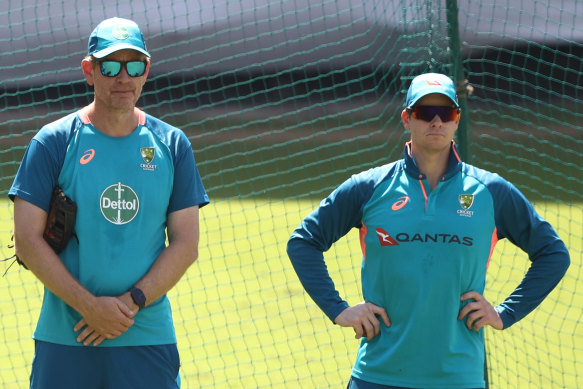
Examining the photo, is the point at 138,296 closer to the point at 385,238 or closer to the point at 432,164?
the point at 385,238

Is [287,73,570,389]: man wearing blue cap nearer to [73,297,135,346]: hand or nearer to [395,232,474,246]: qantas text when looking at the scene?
[395,232,474,246]: qantas text

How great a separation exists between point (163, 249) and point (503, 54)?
936 centimetres

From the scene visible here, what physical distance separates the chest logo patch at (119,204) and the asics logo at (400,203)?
813mm

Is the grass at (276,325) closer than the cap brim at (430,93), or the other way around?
the cap brim at (430,93)

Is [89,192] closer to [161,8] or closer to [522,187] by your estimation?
[522,187]

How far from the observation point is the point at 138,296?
8.98 feet

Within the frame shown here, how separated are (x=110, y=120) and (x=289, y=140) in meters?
8.33

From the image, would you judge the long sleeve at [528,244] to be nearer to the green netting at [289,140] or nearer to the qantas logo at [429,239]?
the qantas logo at [429,239]

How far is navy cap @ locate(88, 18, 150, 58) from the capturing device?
2.78 metres

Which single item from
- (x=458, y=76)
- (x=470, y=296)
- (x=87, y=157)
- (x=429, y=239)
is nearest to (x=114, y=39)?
(x=87, y=157)

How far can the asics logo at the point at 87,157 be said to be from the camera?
2771mm

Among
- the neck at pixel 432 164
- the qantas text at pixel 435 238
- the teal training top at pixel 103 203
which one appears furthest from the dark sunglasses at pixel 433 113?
the teal training top at pixel 103 203

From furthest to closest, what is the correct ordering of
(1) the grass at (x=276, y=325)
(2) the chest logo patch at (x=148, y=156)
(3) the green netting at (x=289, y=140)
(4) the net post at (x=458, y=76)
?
(3) the green netting at (x=289, y=140), (1) the grass at (x=276, y=325), (4) the net post at (x=458, y=76), (2) the chest logo patch at (x=148, y=156)

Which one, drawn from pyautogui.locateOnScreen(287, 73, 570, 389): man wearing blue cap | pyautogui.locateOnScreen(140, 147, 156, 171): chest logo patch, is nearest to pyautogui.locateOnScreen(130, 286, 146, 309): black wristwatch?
pyautogui.locateOnScreen(140, 147, 156, 171): chest logo patch
